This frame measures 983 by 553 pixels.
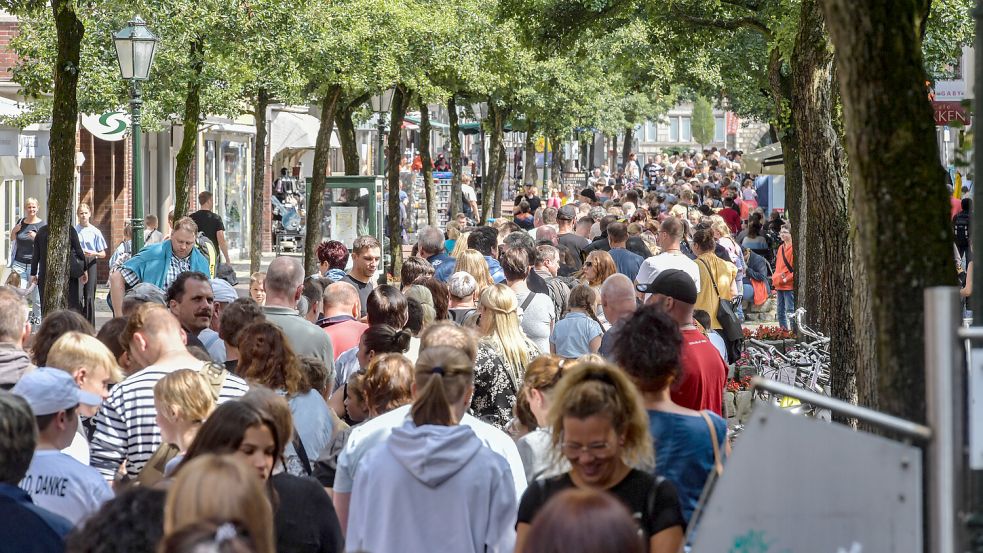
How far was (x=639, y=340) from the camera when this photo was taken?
492 cm

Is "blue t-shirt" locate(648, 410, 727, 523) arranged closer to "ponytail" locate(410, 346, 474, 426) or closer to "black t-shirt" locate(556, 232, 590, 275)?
"ponytail" locate(410, 346, 474, 426)

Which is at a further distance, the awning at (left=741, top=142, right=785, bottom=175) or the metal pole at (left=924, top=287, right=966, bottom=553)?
the awning at (left=741, top=142, right=785, bottom=175)

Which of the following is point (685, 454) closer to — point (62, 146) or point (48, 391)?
point (48, 391)

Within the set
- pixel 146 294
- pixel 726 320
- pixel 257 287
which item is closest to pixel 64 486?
pixel 146 294

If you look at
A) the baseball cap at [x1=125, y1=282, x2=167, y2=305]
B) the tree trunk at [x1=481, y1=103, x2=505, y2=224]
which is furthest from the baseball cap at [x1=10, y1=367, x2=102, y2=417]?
the tree trunk at [x1=481, y1=103, x2=505, y2=224]

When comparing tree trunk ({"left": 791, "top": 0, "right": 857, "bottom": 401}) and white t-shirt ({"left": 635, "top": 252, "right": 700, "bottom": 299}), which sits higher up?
tree trunk ({"left": 791, "top": 0, "right": 857, "bottom": 401})

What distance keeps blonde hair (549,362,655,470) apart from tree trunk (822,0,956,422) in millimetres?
835

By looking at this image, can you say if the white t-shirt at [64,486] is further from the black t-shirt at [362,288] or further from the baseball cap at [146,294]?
the black t-shirt at [362,288]

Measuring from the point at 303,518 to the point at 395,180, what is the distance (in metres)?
21.5

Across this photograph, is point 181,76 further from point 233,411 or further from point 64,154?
point 233,411

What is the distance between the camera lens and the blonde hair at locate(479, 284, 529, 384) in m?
7.30

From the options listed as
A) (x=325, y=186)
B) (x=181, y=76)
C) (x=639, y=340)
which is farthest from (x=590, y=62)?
(x=639, y=340)

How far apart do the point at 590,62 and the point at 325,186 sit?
56.8 feet

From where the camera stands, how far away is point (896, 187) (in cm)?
360
